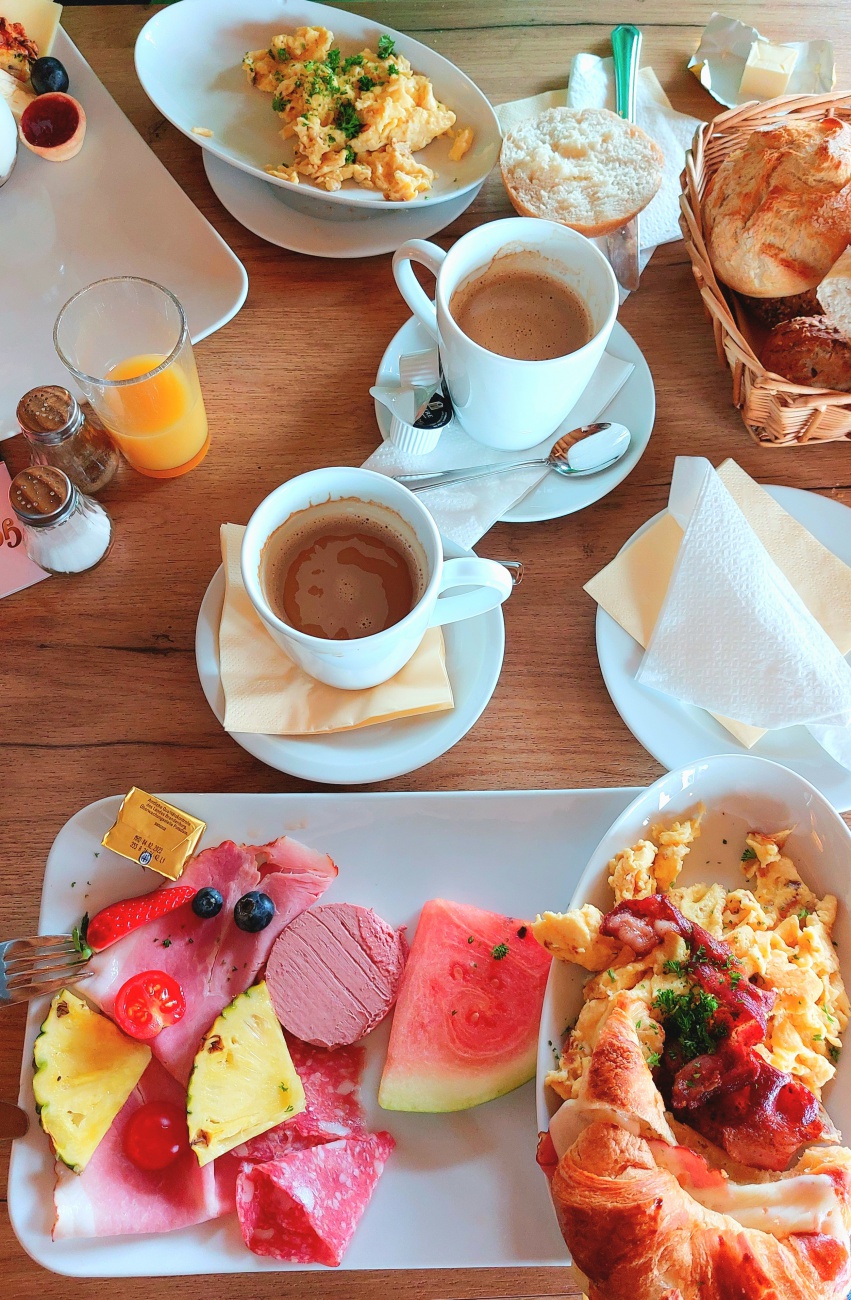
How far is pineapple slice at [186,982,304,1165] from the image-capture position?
3.40 ft

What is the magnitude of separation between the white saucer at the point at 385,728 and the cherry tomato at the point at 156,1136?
446mm

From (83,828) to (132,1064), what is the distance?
0.30 metres

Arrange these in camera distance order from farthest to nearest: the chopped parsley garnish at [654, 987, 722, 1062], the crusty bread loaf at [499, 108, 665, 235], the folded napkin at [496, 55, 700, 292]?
the folded napkin at [496, 55, 700, 292] < the crusty bread loaf at [499, 108, 665, 235] < the chopped parsley garnish at [654, 987, 722, 1062]

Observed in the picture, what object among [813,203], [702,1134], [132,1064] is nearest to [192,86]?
→ [813,203]

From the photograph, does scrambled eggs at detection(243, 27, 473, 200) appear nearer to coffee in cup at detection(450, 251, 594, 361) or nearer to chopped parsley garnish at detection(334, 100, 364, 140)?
chopped parsley garnish at detection(334, 100, 364, 140)

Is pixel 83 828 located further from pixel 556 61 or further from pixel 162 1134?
pixel 556 61

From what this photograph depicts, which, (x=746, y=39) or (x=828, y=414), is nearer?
(x=828, y=414)

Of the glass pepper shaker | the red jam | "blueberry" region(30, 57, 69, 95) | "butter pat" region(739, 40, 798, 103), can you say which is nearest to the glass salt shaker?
the glass pepper shaker

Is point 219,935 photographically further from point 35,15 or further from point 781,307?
point 35,15

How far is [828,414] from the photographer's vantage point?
1.24 m

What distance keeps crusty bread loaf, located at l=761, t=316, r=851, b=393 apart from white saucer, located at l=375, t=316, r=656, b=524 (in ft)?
0.66

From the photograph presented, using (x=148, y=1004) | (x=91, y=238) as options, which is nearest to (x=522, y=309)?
(x=91, y=238)

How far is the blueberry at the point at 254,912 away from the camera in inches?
44.3

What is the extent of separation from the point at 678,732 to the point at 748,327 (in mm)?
700
